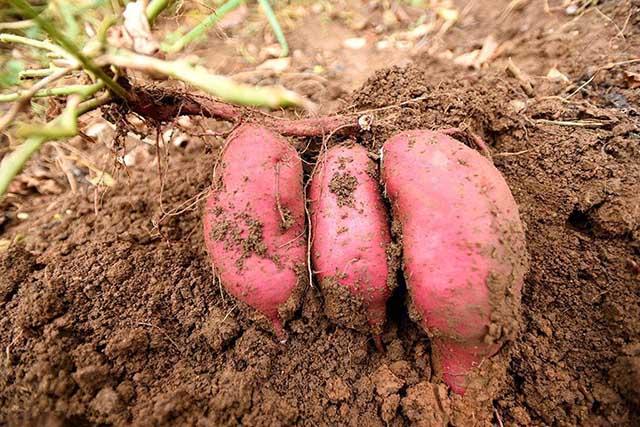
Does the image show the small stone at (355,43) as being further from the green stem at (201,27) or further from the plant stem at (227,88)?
the plant stem at (227,88)

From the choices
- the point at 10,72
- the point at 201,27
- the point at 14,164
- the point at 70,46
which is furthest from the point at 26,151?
the point at 10,72

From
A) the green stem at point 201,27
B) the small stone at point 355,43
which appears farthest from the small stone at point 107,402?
the small stone at point 355,43

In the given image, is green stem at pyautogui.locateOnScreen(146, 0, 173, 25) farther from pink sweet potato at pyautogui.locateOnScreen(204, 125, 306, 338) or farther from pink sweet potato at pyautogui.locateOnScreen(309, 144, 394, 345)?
pink sweet potato at pyautogui.locateOnScreen(309, 144, 394, 345)

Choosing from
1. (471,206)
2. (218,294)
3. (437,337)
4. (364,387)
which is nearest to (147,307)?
(218,294)

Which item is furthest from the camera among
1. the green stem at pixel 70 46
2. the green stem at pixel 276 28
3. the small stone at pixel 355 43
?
the small stone at pixel 355 43

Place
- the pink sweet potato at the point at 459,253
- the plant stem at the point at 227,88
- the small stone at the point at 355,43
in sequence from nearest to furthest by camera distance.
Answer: the plant stem at the point at 227,88 → the pink sweet potato at the point at 459,253 → the small stone at the point at 355,43
